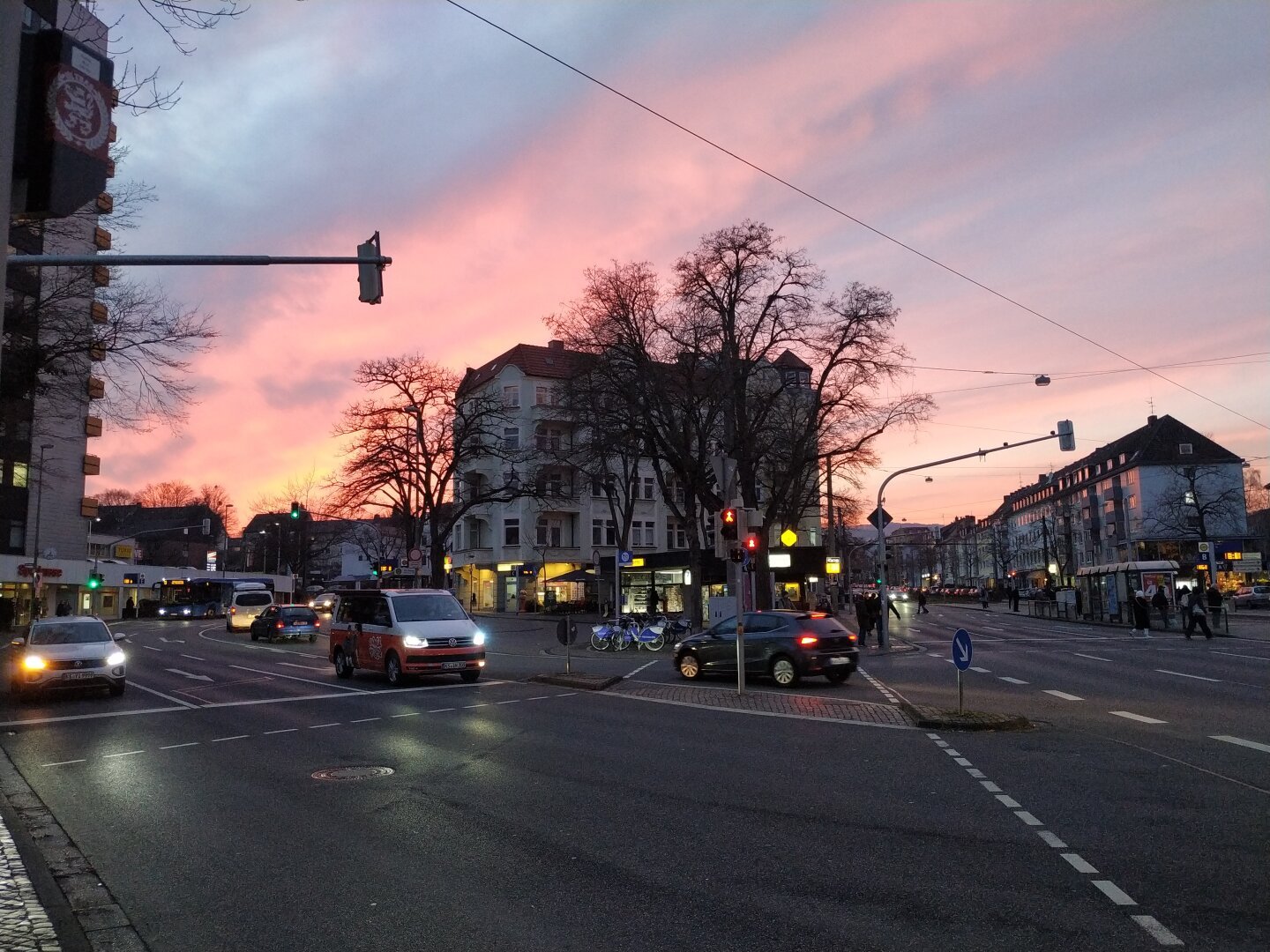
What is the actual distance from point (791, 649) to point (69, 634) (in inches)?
562

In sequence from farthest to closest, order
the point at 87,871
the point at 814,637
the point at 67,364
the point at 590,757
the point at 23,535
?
1. the point at 23,535
2. the point at 67,364
3. the point at 814,637
4. the point at 590,757
5. the point at 87,871

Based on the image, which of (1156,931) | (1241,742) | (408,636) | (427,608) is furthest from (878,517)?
(1156,931)

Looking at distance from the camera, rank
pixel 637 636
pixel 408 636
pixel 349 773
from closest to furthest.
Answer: pixel 349 773
pixel 408 636
pixel 637 636

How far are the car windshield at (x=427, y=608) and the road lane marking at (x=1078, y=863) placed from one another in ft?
50.1

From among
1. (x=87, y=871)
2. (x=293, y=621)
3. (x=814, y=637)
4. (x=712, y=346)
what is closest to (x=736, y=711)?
(x=814, y=637)

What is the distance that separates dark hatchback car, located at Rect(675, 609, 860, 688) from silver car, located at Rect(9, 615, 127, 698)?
11841 mm

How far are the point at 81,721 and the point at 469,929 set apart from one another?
1238cm

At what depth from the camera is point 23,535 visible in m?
55.9

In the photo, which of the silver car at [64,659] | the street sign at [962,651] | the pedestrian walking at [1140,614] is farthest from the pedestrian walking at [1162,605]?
the silver car at [64,659]

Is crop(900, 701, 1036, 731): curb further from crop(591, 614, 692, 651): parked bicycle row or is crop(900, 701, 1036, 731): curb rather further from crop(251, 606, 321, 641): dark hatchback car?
crop(251, 606, 321, 641): dark hatchback car

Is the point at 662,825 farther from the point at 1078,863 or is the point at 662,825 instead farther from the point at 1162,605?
the point at 1162,605

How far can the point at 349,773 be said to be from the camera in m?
9.76

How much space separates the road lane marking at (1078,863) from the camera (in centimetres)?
602

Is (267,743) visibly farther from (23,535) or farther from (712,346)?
(23,535)
